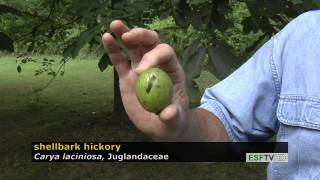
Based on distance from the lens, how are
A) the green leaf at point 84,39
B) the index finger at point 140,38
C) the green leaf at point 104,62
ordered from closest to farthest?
the index finger at point 140,38, the green leaf at point 84,39, the green leaf at point 104,62

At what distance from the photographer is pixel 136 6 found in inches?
121

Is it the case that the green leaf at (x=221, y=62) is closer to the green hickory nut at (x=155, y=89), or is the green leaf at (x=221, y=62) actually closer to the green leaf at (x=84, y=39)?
the green leaf at (x=84, y=39)

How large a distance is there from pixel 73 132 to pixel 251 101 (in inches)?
194

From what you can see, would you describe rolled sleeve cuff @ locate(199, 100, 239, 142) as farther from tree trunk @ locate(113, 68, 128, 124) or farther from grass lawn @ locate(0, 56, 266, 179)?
tree trunk @ locate(113, 68, 128, 124)

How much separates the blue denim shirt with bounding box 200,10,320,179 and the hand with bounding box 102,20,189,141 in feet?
0.78

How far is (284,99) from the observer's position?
143 cm

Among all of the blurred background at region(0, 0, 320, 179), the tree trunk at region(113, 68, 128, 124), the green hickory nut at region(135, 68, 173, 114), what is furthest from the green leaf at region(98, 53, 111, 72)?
the tree trunk at region(113, 68, 128, 124)

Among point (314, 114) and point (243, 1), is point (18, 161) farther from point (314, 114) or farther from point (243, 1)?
point (314, 114)

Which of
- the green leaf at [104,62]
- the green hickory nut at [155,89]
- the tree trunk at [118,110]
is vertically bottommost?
the green hickory nut at [155,89]

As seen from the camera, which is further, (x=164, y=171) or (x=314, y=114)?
(x=164, y=171)

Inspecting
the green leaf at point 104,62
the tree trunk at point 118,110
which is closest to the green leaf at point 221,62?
the green leaf at point 104,62

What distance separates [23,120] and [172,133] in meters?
6.14

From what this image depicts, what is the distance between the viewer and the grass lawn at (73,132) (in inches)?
187

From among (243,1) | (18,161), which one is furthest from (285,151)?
(18,161)
